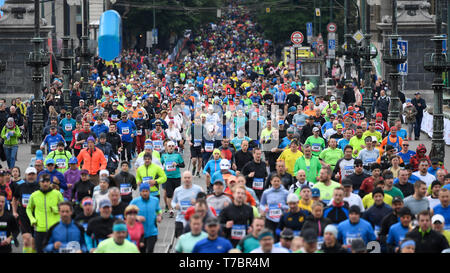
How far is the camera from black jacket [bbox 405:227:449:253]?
475 inches

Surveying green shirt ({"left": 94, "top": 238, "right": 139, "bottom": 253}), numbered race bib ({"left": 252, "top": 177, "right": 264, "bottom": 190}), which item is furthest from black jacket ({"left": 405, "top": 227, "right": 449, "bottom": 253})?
numbered race bib ({"left": 252, "top": 177, "right": 264, "bottom": 190})

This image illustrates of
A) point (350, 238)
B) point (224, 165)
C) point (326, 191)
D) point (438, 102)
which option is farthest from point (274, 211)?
point (438, 102)

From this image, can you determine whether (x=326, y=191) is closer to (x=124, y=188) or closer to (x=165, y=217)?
(x=124, y=188)

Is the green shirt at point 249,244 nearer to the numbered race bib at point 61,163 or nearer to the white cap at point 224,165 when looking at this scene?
the white cap at point 224,165

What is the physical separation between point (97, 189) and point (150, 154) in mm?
2504

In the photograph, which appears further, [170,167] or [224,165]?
[170,167]

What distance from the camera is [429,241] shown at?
39.9 feet

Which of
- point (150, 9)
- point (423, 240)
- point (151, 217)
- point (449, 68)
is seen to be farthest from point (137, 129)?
point (150, 9)

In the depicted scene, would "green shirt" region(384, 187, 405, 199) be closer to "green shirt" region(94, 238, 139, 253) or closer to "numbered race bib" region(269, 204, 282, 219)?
"numbered race bib" region(269, 204, 282, 219)

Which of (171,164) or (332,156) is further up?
(332,156)

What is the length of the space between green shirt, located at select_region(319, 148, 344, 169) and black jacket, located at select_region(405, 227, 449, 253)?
7.08m

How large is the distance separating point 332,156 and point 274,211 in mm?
4694

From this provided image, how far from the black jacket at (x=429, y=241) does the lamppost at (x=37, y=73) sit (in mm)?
19546
